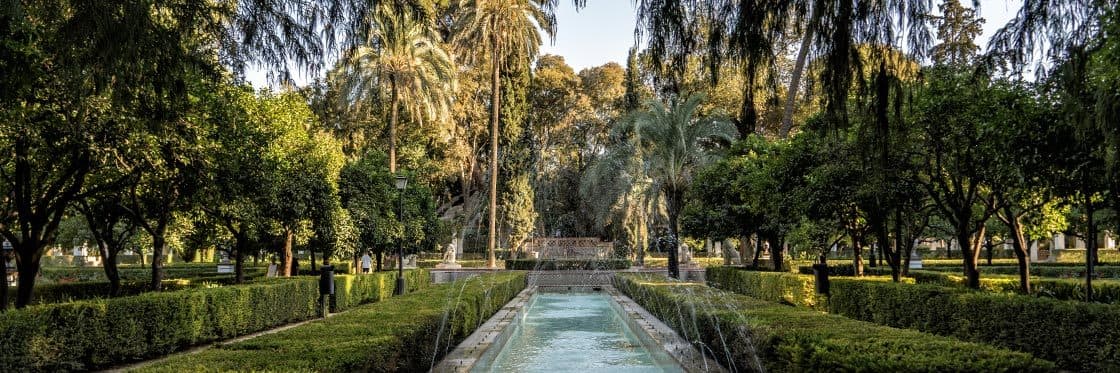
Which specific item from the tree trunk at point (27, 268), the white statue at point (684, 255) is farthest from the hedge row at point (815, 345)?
the white statue at point (684, 255)

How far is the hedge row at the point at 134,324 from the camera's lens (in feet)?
30.2

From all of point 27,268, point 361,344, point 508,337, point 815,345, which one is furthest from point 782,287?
point 27,268

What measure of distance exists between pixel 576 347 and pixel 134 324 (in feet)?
22.3

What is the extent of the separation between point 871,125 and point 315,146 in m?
19.1

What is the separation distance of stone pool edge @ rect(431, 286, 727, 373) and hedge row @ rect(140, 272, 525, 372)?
0.27 m

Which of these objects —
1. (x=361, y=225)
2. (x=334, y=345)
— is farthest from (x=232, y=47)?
(x=361, y=225)

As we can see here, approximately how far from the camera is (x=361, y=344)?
7.70 m

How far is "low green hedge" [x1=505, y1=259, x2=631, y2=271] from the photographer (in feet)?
135

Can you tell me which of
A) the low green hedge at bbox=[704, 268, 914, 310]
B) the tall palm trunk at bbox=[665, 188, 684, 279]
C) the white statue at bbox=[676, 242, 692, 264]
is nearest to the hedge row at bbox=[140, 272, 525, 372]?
the low green hedge at bbox=[704, 268, 914, 310]

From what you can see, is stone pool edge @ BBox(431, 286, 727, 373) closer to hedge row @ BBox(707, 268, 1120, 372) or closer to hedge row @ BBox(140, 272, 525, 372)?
hedge row @ BBox(140, 272, 525, 372)

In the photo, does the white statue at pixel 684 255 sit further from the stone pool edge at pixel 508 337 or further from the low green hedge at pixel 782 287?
the stone pool edge at pixel 508 337

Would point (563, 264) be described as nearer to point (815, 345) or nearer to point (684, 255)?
point (684, 255)

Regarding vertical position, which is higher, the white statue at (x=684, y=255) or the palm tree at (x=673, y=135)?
the palm tree at (x=673, y=135)

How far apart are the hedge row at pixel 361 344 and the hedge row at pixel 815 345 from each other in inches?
143
